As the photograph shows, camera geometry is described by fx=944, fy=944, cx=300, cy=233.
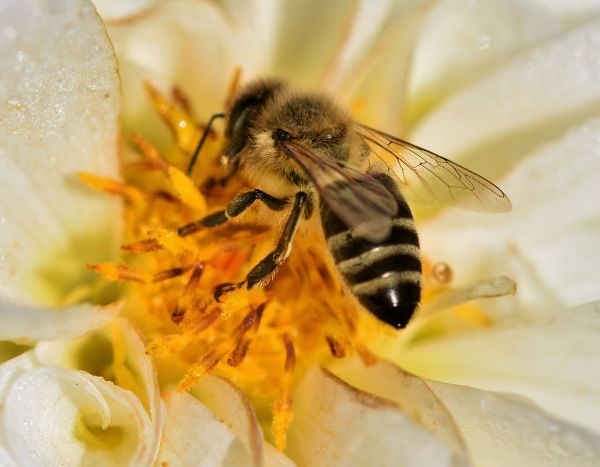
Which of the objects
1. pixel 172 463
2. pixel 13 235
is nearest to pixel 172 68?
pixel 13 235

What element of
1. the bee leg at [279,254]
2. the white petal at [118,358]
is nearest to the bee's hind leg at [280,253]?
the bee leg at [279,254]

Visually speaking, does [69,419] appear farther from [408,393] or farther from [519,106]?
[519,106]

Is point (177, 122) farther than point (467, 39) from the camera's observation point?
No

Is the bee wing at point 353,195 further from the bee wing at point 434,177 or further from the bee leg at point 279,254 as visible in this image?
the bee wing at point 434,177

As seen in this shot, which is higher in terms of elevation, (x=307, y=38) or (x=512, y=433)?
(x=307, y=38)

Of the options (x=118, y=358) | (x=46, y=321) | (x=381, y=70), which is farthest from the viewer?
(x=381, y=70)

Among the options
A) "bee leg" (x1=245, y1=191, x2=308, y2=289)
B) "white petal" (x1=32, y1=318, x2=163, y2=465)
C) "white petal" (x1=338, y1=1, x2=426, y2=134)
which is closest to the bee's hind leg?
"bee leg" (x1=245, y1=191, x2=308, y2=289)

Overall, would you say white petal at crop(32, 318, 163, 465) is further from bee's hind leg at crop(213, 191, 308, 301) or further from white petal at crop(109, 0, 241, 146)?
white petal at crop(109, 0, 241, 146)

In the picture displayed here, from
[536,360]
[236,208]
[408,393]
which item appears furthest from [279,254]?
[536,360]
